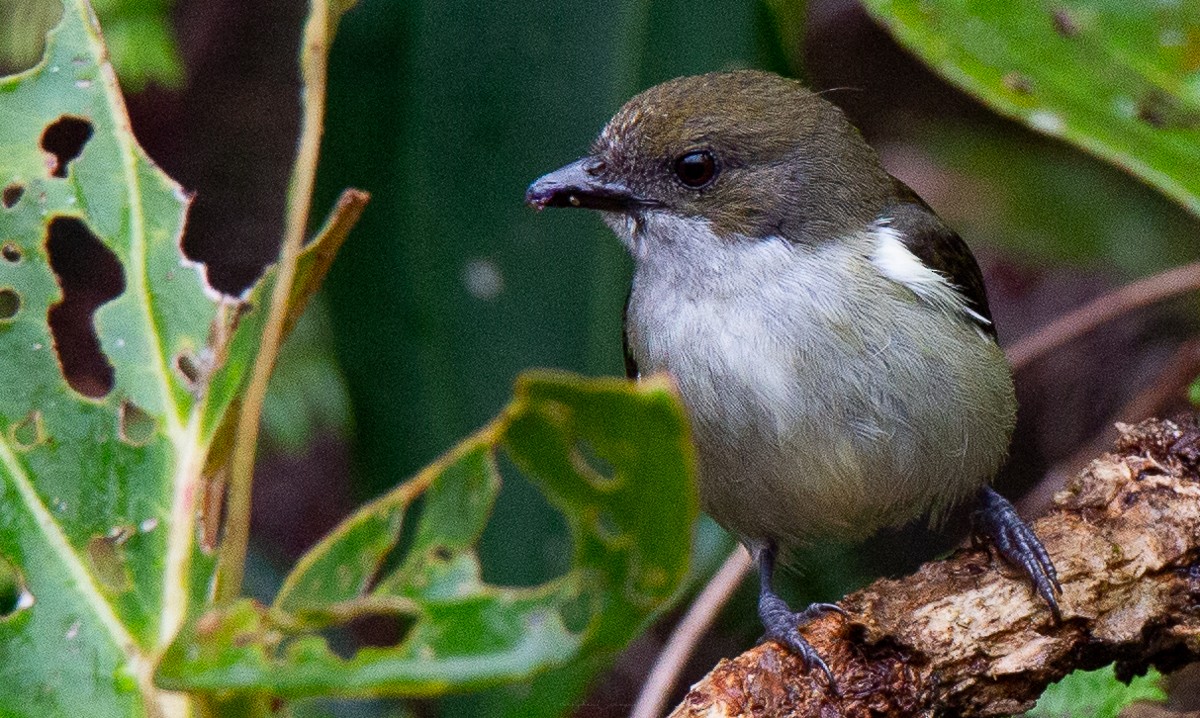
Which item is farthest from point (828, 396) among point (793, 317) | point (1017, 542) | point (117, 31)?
point (117, 31)

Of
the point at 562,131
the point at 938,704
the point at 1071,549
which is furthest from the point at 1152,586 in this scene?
the point at 562,131

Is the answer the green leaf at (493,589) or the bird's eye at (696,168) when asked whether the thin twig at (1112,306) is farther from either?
the green leaf at (493,589)

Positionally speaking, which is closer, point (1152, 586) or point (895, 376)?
point (1152, 586)

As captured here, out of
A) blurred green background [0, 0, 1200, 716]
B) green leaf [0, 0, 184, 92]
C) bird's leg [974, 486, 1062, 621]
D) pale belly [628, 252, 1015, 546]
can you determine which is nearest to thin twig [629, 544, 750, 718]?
blurred green background [0, 0, 1200, 716]

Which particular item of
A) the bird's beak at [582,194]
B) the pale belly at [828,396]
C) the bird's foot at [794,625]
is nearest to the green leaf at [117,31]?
the bird's beak at [582,194]

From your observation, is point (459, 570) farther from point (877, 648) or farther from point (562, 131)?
point (562, 131)

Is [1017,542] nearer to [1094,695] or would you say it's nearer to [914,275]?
[1094,695]
